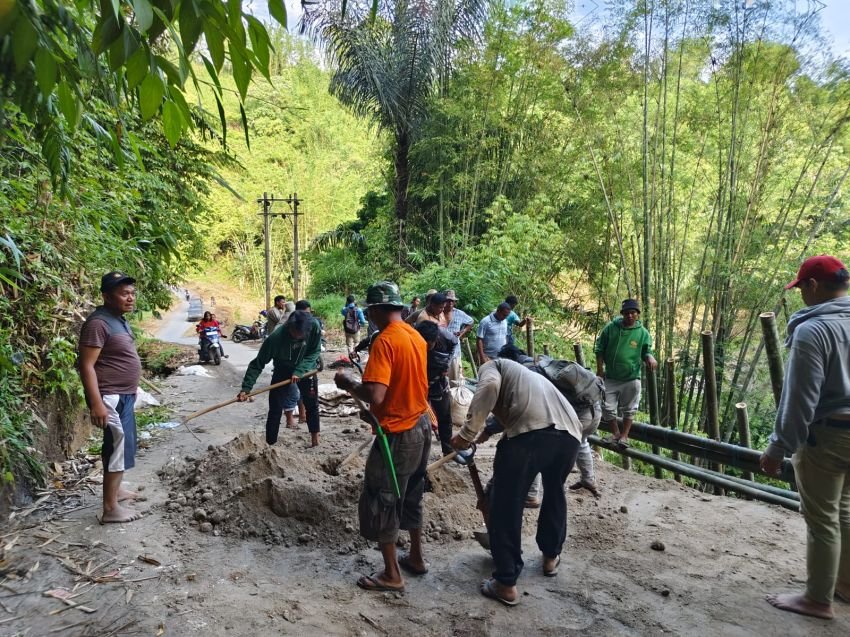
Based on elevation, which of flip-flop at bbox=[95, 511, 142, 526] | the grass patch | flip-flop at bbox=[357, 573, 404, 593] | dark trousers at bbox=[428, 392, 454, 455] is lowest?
the grass patch

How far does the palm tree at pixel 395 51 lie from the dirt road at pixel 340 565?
1122 centimetres

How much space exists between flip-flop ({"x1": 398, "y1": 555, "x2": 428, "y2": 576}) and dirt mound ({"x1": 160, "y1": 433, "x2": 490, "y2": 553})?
38 centimetres

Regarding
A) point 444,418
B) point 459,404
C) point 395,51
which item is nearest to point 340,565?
point 444,418

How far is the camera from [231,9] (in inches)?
38.8

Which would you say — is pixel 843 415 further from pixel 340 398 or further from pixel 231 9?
pixel 340 398

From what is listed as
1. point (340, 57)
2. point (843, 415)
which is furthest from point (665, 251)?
point (340, 57)

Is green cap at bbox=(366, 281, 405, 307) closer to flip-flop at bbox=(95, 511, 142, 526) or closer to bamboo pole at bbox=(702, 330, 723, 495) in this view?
flip-flop at bbox=(95, 511, 142, 526)

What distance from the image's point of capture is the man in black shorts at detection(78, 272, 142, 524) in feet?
11.3

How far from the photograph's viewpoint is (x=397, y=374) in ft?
9.71

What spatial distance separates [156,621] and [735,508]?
3.98 metres

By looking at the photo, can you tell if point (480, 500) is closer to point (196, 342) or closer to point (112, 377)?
point (112, 377)

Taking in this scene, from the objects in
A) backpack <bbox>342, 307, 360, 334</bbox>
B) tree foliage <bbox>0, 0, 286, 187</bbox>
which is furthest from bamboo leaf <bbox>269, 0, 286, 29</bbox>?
backpack <bbox>342, 307, 360, 334</bbox>

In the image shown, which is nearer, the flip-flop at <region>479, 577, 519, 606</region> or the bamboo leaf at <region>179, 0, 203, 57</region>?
the bamboo leaf at <region>179, 0, 203, 57</region>

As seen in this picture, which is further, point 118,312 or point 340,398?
point 340,398
